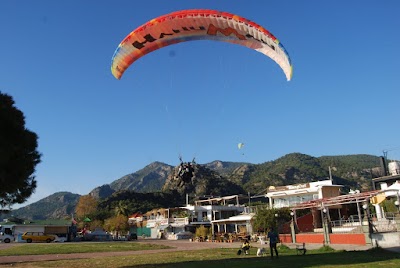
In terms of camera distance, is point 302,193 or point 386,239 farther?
point 302,193

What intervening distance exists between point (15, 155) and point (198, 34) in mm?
12526

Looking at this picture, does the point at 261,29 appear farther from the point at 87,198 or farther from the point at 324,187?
the point at 87,198

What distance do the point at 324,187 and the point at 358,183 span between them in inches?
4012

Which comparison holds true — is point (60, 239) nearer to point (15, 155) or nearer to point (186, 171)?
point (186, 171)

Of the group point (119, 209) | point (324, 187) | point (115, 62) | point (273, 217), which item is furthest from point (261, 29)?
point (119, 209)

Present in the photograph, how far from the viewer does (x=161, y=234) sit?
230 feet

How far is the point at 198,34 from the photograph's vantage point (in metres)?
22.4

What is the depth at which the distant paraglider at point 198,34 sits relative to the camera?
20.7m

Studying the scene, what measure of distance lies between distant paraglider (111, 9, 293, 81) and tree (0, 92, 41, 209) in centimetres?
847

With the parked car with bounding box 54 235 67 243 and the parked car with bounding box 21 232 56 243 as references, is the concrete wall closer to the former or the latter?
the parked car with bounding box 21 232 56 243

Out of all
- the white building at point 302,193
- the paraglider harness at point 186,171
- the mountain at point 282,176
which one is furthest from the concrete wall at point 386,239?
the mountain at point 282,176

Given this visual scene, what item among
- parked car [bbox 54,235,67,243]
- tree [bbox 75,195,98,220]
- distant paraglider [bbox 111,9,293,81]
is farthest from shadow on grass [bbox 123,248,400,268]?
tree [bbox 75,195,98,220]

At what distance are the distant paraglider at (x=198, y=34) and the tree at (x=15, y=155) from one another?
8.47m

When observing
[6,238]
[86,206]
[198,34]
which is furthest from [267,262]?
[86,206]
